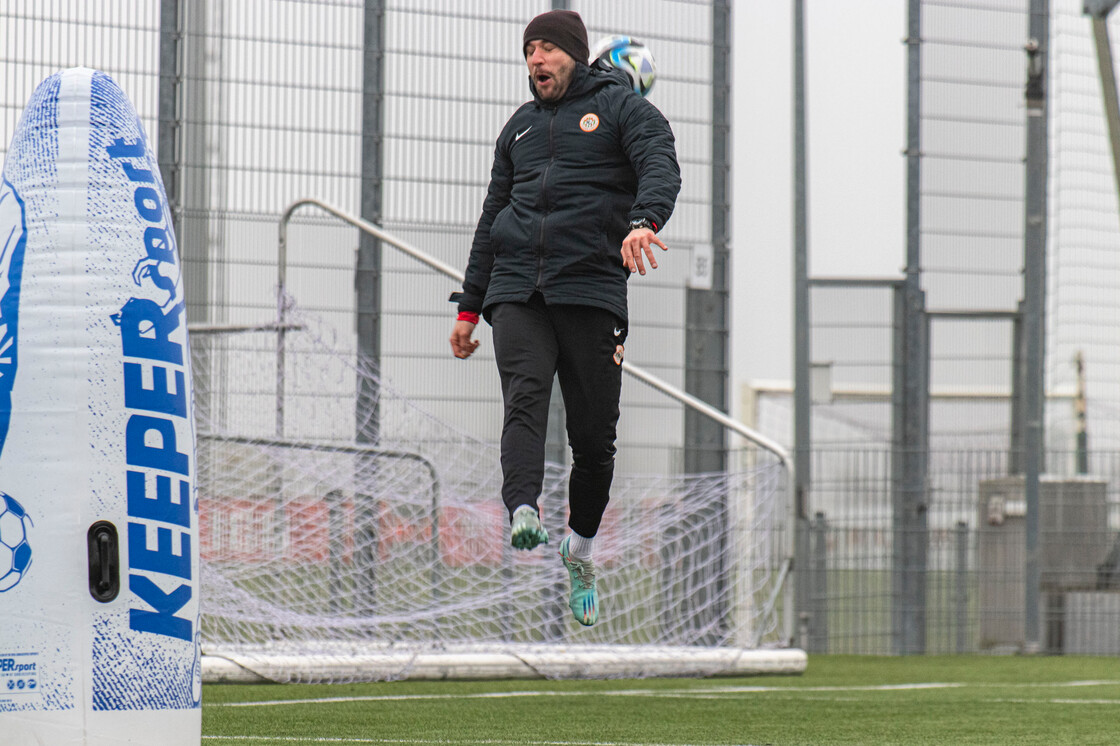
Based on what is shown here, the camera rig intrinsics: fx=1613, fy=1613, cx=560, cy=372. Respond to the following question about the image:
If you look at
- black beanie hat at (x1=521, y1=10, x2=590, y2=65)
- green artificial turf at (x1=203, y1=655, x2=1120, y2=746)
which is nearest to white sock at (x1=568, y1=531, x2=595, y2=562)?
green artificial turf at (x1=203, y1=655, x2=1120, y2=746)

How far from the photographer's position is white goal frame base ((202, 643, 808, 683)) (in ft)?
23.5

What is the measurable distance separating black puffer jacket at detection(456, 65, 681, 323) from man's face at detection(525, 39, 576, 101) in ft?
0.13

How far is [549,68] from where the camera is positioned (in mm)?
4742

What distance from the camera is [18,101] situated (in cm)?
967

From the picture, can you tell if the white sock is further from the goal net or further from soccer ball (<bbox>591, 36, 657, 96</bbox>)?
the goal net

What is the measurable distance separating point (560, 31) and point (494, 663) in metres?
3.94

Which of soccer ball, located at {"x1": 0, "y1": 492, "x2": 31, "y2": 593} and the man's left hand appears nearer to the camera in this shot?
soccer ball, located at {"x1": 0, "y1": 492, "x2": 31, "y2": 593}

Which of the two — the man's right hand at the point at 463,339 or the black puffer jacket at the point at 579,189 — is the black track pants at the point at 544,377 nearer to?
the black puffer jacket at the point at 579,189

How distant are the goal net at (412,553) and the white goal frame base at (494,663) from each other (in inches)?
0.4

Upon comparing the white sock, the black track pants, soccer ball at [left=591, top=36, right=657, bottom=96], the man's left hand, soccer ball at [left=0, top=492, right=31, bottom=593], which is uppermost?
soccer ball at [left=591, top=36, right=657, bottom=96]

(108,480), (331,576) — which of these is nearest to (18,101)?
(331,576)

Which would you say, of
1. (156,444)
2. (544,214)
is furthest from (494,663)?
(156,444)

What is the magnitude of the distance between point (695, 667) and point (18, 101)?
17.1 ft

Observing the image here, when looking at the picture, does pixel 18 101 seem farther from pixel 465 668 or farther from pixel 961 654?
pixel 961 654
